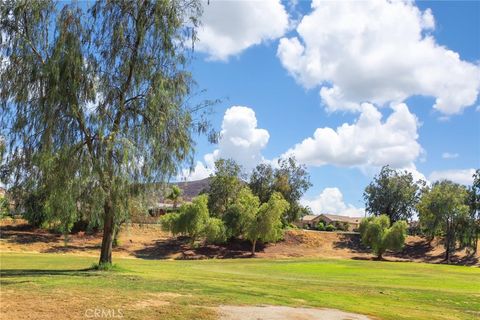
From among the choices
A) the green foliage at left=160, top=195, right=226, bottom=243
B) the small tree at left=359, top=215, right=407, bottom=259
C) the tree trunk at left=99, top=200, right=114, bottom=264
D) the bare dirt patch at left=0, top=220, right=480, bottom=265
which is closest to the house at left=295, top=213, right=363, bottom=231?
the bare dirt patch at left=0, top=220, right=480, bottom=265

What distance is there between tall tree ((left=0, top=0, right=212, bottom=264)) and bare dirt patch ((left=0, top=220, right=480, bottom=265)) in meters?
34.1

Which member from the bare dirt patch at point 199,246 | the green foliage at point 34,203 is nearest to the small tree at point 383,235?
the bare dirt patch at point 199,246

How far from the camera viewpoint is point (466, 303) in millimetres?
19797

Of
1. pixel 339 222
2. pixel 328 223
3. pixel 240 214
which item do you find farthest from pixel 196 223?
pixel 328 223

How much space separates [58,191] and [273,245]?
54.9 meters

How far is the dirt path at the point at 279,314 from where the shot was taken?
12145mm

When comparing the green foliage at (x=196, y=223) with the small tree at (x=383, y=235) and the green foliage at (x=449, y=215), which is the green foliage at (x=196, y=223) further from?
the green foliage at (x=449, y=215)

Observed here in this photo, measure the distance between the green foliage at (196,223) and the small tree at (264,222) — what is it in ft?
12.0

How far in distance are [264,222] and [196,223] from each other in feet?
29.4

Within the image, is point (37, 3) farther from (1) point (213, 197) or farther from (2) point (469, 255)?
(2) point (469, 255)

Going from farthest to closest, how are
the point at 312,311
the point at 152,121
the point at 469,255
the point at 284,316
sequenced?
1. the point at 469,255
2. the point at 152,121
3. the point at 312,311
4. the point at 284,316

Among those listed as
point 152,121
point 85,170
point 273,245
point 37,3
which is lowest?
point 273,245

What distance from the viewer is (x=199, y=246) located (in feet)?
220

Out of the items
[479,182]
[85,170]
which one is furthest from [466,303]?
[479,182]
